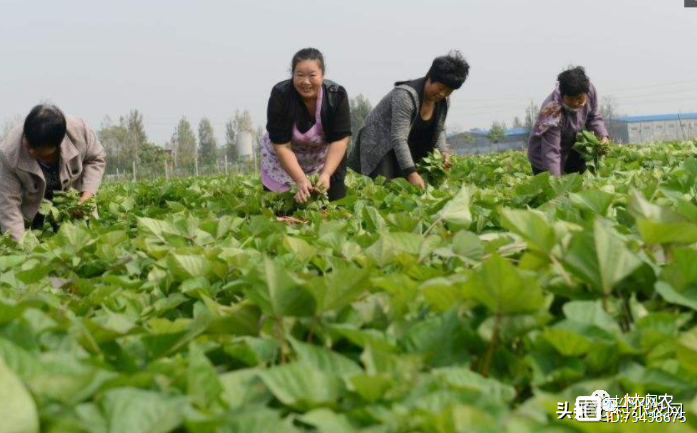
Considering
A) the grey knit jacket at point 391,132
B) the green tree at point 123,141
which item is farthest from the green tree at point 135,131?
the grey knit jacket at point 391,132

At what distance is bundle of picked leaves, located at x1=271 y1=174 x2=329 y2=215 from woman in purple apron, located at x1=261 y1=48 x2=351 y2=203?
287 millimetres

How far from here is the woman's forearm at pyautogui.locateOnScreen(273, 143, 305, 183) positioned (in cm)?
475

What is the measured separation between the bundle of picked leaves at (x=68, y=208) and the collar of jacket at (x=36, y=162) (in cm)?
19

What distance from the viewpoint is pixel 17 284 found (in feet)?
6.25

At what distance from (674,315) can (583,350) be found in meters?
0.18

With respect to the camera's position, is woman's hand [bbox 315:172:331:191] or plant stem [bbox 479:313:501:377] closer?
plant stem [bbox 479:313:501:377]

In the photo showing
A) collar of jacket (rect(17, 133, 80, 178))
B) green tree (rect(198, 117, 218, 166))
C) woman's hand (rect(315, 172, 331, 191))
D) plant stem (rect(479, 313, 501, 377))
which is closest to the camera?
plant stem (rect(479, 313, 501, 377))

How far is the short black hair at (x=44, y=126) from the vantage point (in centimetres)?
435

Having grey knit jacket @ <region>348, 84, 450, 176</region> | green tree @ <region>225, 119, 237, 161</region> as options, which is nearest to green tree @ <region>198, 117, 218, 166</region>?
green tree @ <region>225, 119, 237, 161</region>

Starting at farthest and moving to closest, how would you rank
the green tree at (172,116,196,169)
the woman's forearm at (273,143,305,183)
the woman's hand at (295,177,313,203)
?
1. the green tree at (172,116,196,169)
2. the woman's forearm at (273,143,305,183)
3. the woman's hand at (295,177,313,203)

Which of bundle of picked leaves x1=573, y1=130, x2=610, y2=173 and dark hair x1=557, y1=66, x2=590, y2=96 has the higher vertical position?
dark hair x1=557, y1=66, x2=590, y2=96

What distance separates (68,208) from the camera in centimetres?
458

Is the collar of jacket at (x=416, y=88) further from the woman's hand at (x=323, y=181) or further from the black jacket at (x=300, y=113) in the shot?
the woman's hand at (x=323, y=181)

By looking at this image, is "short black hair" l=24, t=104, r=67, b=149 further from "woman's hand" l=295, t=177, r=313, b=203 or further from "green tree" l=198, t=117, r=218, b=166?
"green tree" l=198, t=117, r=218, b=166
